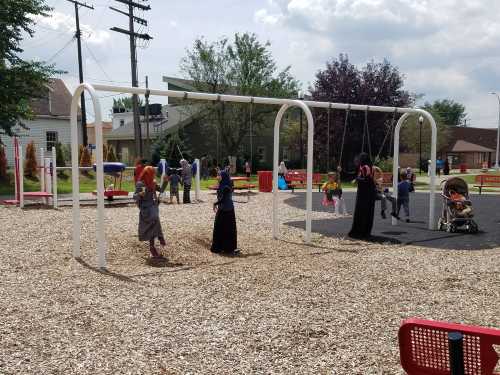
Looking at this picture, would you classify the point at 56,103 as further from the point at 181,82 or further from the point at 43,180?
the point at 43,180

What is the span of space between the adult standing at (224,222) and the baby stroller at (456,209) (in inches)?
217

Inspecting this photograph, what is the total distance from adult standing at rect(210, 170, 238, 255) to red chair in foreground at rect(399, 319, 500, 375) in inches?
247

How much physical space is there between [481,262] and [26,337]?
670 centimetres

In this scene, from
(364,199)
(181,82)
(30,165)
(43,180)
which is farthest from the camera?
(181,82)

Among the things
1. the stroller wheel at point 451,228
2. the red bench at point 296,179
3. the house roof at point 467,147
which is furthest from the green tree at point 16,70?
the house roof at point 467,147

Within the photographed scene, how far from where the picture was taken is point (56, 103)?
3947cm

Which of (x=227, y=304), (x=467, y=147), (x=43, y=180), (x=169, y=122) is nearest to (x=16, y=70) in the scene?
(x=43, y=180)

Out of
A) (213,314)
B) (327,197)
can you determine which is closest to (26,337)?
(213,314)

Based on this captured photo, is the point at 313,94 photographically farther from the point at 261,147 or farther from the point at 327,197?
the point at 327,197

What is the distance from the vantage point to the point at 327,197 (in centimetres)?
1525

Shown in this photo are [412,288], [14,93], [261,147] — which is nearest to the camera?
[412,288]

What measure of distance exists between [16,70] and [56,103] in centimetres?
1917

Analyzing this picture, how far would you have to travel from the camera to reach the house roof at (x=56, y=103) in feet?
121

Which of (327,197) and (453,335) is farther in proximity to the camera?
(327,197)
